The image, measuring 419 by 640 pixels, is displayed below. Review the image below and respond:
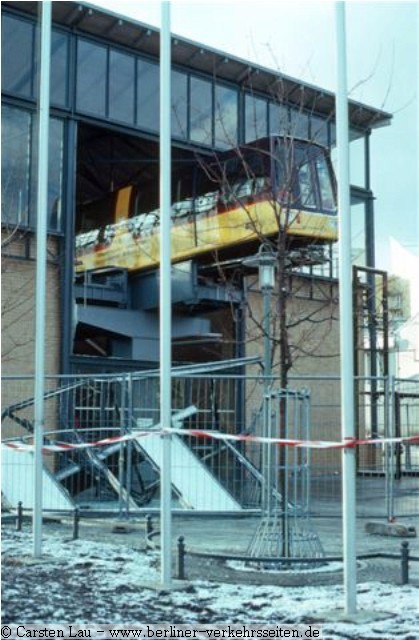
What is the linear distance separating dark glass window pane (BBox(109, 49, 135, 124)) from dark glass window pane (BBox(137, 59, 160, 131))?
0.75 feet

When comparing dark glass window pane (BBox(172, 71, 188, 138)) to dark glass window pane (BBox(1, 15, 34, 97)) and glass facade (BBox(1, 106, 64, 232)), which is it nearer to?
glass facade (BBox(1, 106, 64, 232))

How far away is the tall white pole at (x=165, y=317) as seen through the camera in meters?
7.59

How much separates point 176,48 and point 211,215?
4454mm

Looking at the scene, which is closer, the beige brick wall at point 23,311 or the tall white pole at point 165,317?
the tall white pole at point 165,317

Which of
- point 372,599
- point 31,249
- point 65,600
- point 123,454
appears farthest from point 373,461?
point 31,249

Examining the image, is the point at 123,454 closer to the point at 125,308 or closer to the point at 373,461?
the point at 373,461

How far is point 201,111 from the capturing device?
24.0m

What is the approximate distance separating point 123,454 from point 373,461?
4001mm

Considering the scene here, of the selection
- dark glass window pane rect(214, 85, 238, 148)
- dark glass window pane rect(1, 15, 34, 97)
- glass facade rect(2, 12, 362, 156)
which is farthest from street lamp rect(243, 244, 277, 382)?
dark glass window pane rect(214, 85, 238, 148)

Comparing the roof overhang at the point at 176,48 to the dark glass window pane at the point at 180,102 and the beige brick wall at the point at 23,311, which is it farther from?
the beige brick wall at the point at 23,311

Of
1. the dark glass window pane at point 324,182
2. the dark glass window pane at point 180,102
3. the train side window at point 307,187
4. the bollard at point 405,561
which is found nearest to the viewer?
the bollard at point 405,561

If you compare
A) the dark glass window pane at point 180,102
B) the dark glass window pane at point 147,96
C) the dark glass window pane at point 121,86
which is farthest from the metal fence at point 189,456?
the dark glass window pane at point 180,102

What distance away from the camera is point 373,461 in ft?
47.1

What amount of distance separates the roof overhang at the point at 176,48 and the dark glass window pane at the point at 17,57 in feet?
1.50
